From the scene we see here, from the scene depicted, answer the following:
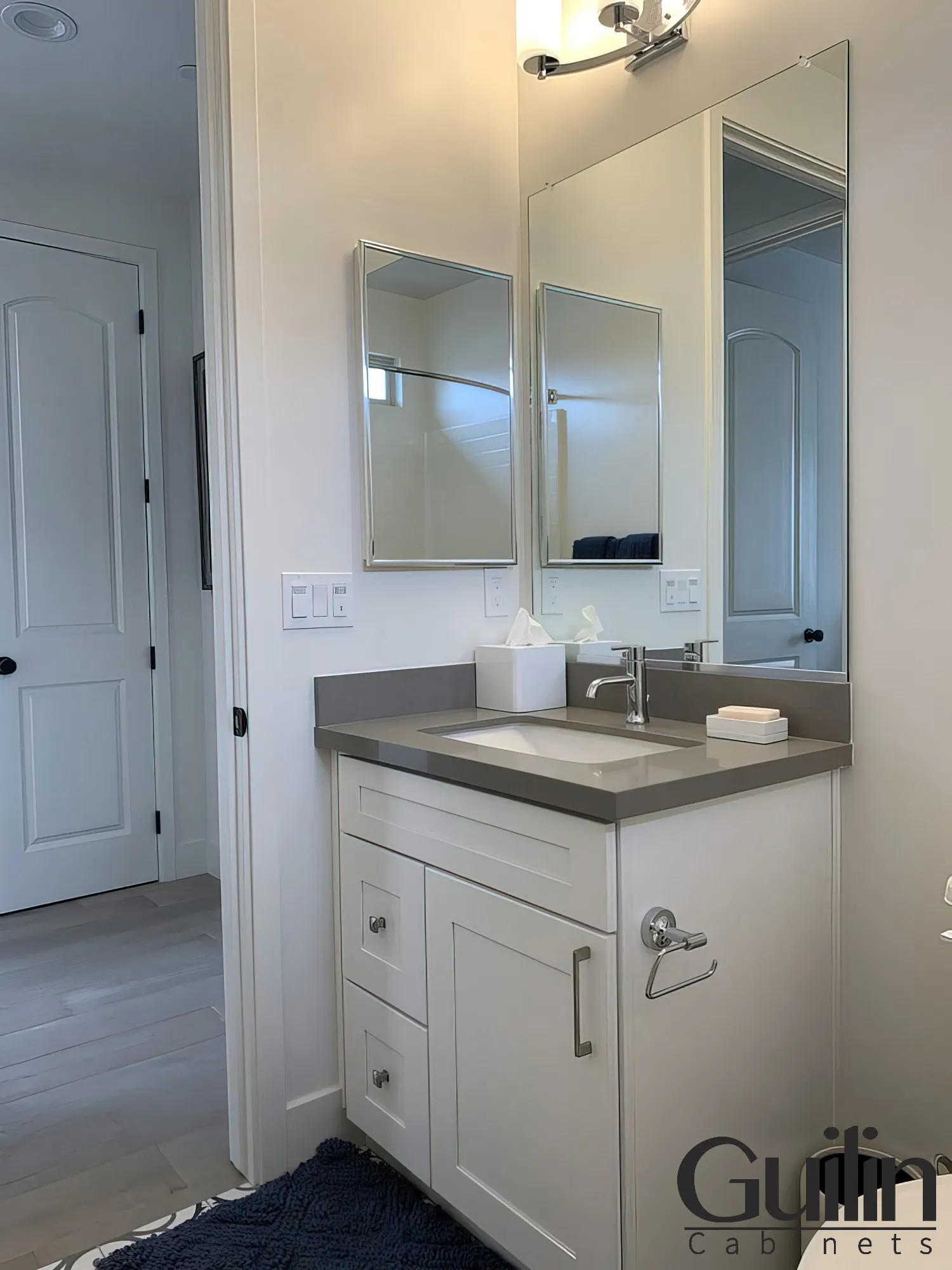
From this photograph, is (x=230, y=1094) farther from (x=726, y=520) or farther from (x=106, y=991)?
(x=726, y=520)

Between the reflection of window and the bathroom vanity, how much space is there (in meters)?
0.72

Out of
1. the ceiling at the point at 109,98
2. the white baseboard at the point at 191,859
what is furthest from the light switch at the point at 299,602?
the white baseboard at the point at 191,859

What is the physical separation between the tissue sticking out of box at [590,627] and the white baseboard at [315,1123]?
110 cm

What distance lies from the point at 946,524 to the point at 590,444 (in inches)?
34.1

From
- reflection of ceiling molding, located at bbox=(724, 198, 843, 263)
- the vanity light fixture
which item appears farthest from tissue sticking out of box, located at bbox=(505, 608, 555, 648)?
the vanity light fixture

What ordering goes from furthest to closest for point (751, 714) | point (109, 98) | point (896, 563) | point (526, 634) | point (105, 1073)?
point (109, 98), point (105, 1073), point (526, 634), point (751, 714), point (896, 563)

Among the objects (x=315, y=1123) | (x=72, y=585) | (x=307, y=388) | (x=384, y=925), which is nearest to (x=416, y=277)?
(x=307, y=388)

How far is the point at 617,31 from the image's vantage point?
188cm

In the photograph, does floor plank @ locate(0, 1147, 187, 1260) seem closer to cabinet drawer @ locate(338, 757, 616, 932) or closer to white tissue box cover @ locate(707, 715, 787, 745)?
cabinet drawer @ locate(338, 757, 616, 932)

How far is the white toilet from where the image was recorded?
0.88m

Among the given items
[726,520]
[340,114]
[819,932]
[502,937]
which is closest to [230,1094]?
[502,937]

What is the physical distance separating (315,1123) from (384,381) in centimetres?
156

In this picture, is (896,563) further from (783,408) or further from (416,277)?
(416,277)

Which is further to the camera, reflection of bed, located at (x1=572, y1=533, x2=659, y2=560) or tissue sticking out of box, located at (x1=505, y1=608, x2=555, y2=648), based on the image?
tissue sticking out of box, located at (x1=505, y1=608, x2=555, y2=648)
